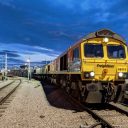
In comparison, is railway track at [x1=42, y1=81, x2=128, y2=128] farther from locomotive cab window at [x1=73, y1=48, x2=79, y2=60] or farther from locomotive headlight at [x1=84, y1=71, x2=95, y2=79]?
locomotive cab window at [x1=73, y1=48, x2=79, y2=60]


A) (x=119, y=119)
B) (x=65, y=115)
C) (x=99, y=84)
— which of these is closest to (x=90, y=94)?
(x=99, y=84)

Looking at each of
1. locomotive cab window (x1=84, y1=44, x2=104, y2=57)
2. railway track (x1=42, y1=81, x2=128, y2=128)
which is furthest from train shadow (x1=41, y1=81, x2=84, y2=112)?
locomotive cab window (x1=84, y1=44, x2=104, y2=57)

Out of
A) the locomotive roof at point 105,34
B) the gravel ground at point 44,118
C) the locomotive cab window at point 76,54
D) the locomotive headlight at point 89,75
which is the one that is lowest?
the gravel ground at point 44,118

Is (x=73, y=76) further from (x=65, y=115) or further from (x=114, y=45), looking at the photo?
(x=65, y=115)

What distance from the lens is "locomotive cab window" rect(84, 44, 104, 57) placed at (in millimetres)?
15258

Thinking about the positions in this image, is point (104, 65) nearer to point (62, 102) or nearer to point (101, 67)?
point (101, 67)

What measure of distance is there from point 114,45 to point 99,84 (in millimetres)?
2350

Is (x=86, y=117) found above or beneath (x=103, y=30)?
beneath

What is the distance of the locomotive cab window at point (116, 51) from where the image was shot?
15578 mm

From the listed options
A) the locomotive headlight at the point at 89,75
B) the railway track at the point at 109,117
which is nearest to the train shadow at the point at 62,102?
the railway track at the point at 109,117

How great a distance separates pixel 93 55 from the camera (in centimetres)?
1531

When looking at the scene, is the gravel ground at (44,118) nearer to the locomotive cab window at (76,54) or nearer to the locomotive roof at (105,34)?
the locomotive cab window at (76,54)

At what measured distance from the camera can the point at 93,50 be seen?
1539 cm

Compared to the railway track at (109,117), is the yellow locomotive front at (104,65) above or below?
above
